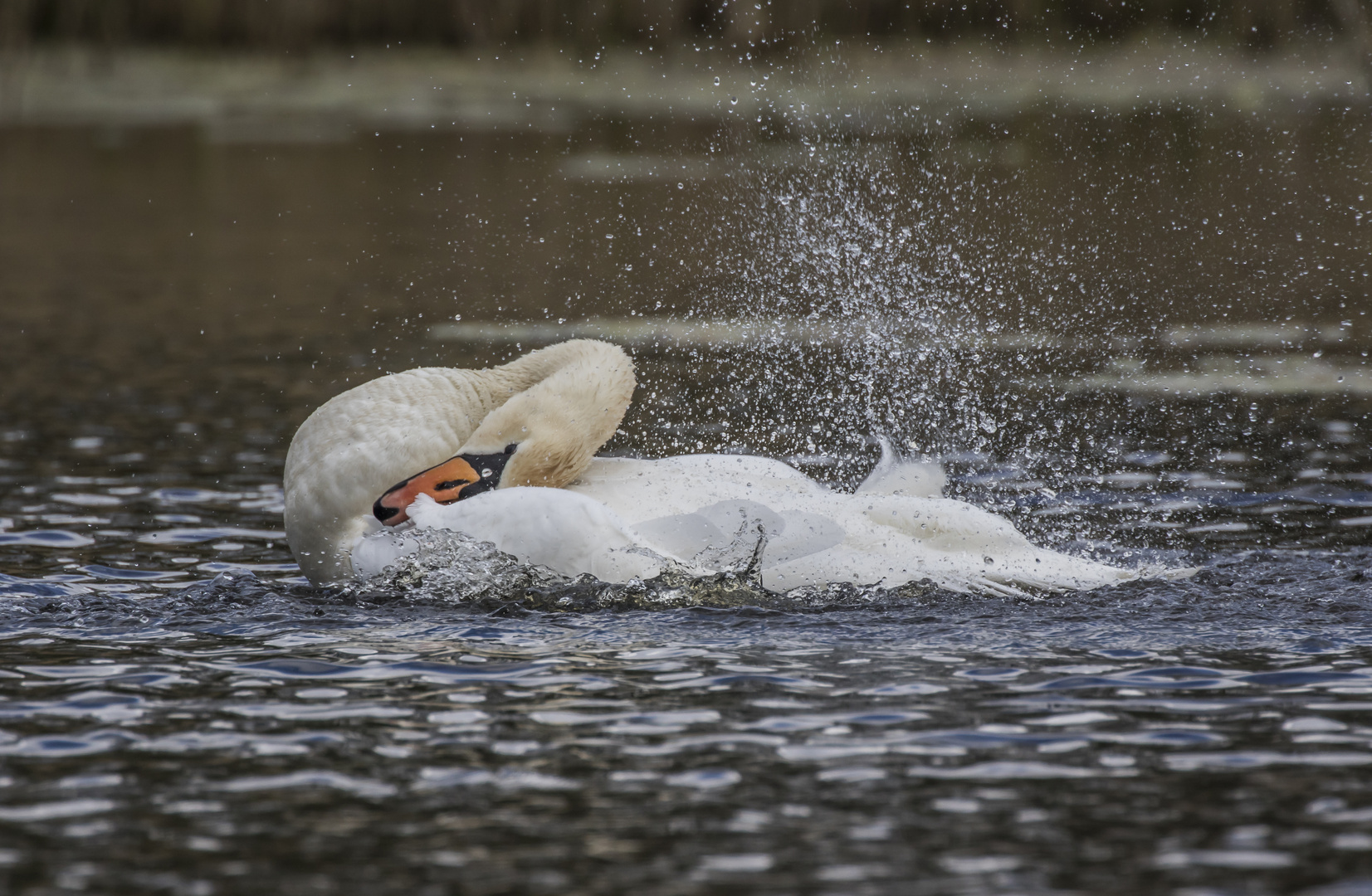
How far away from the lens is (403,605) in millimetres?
6738

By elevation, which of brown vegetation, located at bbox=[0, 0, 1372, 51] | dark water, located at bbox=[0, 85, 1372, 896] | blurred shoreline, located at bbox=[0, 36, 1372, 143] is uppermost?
brown vegetation, located at bbox=[0, 0, 1372, 51]

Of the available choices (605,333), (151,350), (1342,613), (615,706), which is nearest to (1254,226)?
(605,333)

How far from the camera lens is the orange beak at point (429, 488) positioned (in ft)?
21.8

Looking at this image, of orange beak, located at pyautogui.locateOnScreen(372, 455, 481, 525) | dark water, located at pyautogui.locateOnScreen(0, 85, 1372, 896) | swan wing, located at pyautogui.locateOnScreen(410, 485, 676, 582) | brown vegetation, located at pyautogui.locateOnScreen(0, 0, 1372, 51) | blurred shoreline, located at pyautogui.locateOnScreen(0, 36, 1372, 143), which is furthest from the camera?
brown vegetation, located at pyautogui.locateOnScreen(0, 0, 1372, 51)

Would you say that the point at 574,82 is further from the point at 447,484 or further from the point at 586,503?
the point at 586,503

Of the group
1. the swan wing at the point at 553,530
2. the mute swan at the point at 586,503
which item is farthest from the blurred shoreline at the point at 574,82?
the swan wing at the point at 553,530

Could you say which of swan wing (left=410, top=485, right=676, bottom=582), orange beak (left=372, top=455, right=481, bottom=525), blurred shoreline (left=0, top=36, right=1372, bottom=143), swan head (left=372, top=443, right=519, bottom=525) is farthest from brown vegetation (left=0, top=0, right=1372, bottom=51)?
swan wing (left=410, top=485, right=676, bottom=582)

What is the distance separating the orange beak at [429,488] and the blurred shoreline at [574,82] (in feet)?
76.9

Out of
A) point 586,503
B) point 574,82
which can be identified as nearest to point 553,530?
point 586,503

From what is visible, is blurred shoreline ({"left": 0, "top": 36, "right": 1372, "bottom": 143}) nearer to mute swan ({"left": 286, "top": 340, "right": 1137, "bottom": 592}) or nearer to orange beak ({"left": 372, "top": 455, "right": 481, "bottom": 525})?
mute swan ({"left": 286, "top": 340, "right": 1137, "bottom": 592})

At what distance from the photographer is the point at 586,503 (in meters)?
6.46

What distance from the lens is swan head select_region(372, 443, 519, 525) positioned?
21.8ft

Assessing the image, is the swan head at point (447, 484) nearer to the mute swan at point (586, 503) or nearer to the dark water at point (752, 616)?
the mute swan at point (586, 503)

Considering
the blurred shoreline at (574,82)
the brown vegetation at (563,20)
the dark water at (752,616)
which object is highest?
the brown vegetation at (563,20)
